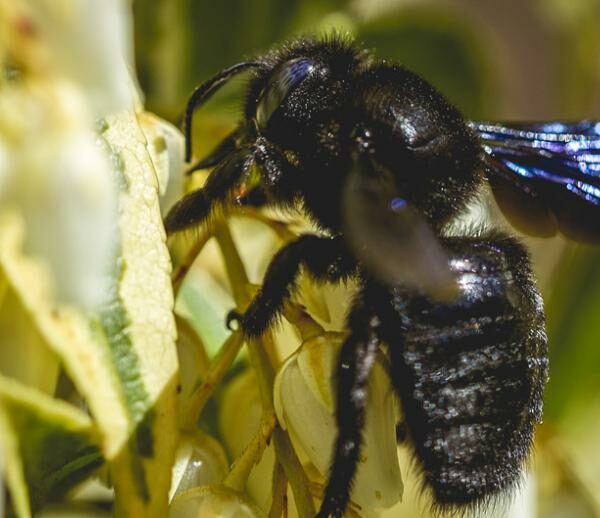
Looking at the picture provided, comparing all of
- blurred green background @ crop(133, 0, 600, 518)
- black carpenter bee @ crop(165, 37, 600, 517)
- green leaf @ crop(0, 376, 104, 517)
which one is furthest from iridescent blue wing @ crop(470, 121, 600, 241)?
green leaf @ crop(0, 376, 104, 517)

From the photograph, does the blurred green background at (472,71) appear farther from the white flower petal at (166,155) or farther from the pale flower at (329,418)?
the pale flower at (329,418)

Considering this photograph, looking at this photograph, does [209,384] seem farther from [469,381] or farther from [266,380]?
[469,381]

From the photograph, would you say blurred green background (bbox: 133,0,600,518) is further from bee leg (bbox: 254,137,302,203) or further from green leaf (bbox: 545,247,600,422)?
bee leg (bbox: 254,137,302,203)

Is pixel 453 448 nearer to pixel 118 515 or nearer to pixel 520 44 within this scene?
pixel 118 515

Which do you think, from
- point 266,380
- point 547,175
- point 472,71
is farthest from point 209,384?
point 472,71

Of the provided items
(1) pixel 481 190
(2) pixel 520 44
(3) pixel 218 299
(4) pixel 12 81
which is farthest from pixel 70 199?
(2) pixel 520 44

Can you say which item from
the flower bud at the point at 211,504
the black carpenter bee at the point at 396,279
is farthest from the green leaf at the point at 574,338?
the flower bud at the point at 211,504
